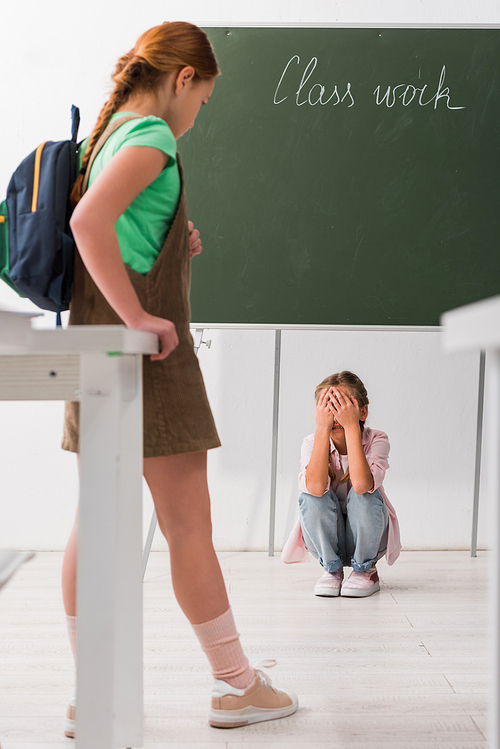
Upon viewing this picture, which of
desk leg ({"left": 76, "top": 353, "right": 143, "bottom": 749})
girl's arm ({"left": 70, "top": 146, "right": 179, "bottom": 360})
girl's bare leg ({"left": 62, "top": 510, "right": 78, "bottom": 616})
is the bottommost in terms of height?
girl's bare leg ({"left": 62, "top": 510, "right": 78, "bottom": 616})

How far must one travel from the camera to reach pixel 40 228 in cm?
99

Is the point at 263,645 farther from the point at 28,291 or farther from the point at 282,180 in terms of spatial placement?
the point at 282,180

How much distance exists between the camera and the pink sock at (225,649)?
1.14 meters

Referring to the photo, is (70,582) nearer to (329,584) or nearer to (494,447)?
(494,447)

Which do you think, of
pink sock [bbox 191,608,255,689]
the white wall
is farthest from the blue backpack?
the white wall

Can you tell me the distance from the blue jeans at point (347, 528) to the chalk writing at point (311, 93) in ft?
4.14

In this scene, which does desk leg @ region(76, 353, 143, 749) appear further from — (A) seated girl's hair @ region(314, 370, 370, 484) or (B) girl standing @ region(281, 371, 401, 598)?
(A) seated girl's hair @ region(314, 370, 370, 484)

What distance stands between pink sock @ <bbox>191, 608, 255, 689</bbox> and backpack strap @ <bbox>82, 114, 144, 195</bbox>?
75 centimetres

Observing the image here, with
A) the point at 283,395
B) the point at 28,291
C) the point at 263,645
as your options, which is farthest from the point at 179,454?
the point at 283,395

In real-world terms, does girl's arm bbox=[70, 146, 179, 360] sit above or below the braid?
below

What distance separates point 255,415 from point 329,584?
0.77 m

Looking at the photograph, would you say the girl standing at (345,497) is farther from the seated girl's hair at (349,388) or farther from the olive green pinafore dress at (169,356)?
the olive green pinafore dress at (169,356)

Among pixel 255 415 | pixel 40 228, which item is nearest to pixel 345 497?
pixel 255 415

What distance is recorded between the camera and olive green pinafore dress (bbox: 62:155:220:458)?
1062mm
